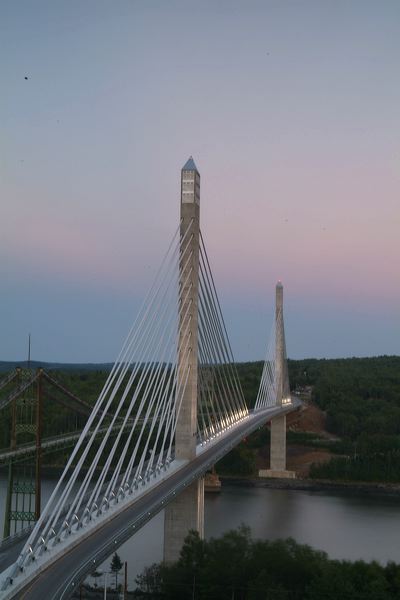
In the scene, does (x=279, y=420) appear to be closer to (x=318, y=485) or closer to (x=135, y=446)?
(x=318, y=485)

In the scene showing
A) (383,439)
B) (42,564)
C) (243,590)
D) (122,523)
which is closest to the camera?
(42,564)

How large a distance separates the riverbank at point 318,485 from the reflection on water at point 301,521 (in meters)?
0.61

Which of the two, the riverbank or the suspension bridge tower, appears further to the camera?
the suspension bridge tower

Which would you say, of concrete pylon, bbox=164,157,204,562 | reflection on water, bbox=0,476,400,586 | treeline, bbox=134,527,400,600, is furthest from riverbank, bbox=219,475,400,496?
treeline, bbox=134,527,400,600

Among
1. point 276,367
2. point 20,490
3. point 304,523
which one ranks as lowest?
point 304,523

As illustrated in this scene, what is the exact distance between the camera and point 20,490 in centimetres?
1293

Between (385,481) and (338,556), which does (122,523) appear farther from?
(385,481)

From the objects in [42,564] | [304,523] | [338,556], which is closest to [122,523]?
[42,564]

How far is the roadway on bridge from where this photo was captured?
245 inches

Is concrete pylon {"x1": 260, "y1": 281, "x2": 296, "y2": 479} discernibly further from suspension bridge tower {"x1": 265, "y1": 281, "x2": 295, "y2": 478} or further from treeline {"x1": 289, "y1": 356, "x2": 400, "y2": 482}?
treeline {"x1": 289, "y1": 356, "x2": 400, "y2": 482}

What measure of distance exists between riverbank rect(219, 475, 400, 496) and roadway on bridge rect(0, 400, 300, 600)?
11.6 m

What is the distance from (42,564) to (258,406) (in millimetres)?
18391

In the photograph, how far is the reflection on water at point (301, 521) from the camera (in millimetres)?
13719

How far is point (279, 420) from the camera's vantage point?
26.3 metres
